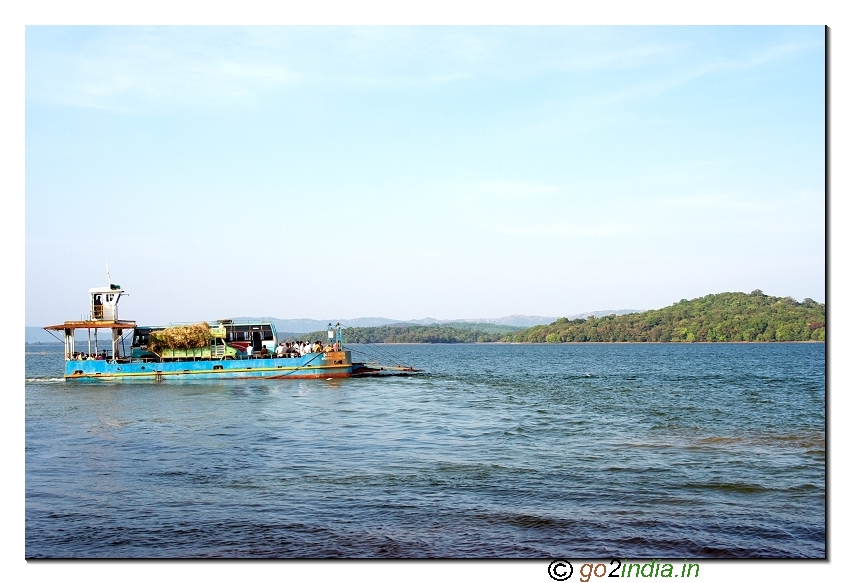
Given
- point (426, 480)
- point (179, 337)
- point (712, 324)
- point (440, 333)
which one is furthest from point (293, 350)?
point (440, 333)

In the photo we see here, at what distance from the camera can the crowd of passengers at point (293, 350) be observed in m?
42.0

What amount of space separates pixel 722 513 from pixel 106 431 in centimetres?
1623

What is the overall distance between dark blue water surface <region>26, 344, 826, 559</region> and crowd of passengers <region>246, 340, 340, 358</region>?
14046 mm

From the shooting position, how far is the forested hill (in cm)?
2459

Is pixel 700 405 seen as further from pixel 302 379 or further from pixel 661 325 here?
pixel 661 325

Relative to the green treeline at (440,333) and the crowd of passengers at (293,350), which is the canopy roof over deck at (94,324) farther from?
the green treeline at (440,333)

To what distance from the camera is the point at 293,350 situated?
42.9 meters

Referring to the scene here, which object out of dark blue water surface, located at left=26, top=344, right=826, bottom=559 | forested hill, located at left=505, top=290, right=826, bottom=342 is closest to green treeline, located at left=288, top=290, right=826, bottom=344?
forested hill, located at left=505, top=290, right=826, bottom=342

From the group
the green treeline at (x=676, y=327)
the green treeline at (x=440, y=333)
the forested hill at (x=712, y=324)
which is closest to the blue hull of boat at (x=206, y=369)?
the green treeline at (x=676, y=327)

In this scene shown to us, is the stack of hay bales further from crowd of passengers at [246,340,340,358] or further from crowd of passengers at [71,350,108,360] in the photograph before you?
crowd of passengers at [246,340,340,358]

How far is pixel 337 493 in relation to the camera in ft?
40.2

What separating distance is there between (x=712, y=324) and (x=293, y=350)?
39121 millimetres

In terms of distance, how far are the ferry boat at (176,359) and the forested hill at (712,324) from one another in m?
22.7

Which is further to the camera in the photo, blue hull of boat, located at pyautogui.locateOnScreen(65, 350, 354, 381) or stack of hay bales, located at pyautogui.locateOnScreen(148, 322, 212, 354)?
stack of hay bales, located at pyautogui.locateOnScreen(148, 322, 212, 354)
